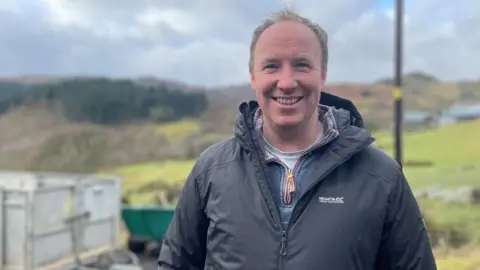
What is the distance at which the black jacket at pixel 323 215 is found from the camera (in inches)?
68.3

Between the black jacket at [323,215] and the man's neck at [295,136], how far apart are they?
0.18ft

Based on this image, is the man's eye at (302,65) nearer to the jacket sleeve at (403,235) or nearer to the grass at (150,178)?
the jacket sleeve at (403,235)

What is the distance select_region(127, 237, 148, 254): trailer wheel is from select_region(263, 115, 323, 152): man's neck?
8044 mm

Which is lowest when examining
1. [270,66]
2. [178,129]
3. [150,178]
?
[150,178]

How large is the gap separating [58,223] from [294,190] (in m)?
5.90

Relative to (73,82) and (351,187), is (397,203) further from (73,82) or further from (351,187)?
(73,82)

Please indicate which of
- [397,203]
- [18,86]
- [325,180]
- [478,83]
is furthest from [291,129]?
[18,86]

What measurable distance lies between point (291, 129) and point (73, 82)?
14.6 m

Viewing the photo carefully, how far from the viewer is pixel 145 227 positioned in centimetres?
966

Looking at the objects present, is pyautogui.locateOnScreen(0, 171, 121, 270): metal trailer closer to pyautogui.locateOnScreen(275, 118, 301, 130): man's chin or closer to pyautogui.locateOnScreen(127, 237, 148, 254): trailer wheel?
pyautogui.locateOnScreen(127, 237, 148, 254): trailer wheel

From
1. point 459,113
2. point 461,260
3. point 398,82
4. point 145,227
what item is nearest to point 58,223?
point 145,227

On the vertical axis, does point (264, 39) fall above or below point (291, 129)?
above

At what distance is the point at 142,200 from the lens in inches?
473

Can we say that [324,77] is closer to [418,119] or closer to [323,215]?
[323,215]
